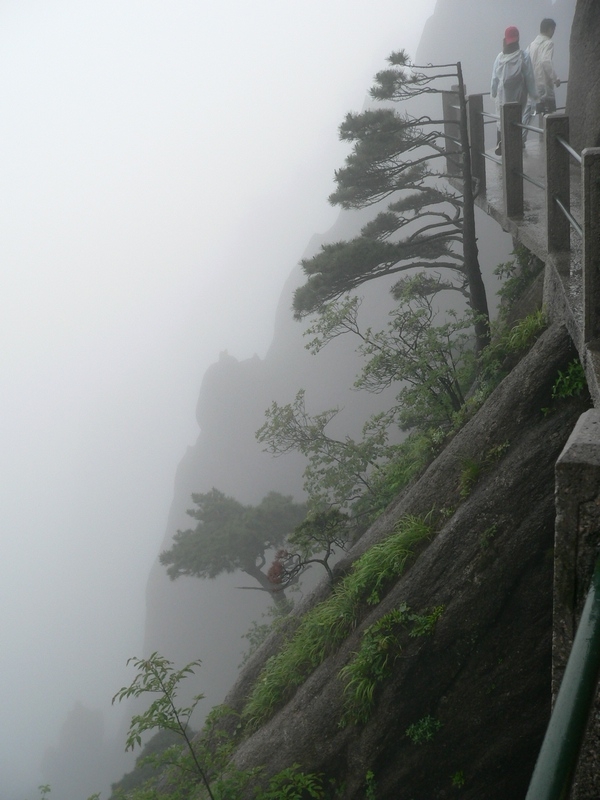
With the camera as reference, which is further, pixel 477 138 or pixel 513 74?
pixel 477 138

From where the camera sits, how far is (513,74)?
27.5 feet

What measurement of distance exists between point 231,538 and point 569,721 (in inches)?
683

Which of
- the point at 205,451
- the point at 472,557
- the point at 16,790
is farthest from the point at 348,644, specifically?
the point at 16,790

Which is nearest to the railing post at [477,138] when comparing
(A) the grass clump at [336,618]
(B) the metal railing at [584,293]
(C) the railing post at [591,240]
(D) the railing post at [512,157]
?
(D) the railing post at [512,157]

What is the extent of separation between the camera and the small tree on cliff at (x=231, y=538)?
18.0 m

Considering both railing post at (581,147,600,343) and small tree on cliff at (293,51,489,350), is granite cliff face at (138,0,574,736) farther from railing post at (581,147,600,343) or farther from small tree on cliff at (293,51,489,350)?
railing post at (581,147,600,343)

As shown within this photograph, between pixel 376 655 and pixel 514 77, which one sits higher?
pixel 514 77

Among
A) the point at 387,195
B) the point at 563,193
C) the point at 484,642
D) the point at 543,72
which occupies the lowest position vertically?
the point at 484,642

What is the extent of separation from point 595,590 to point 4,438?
176m

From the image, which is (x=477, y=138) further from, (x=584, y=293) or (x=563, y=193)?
(x=584, y=293)

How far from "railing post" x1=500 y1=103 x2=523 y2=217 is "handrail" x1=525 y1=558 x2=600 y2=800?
550cm

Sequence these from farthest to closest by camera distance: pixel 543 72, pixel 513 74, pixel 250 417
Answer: pixel 250 417, pixel 543 72, pixel 513 74

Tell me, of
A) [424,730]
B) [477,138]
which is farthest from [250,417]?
[424,730]

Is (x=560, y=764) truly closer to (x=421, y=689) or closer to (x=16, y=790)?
(x=421, y=689)
